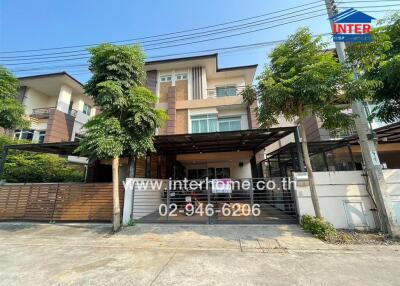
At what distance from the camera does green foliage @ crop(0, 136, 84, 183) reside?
10359 millimetres

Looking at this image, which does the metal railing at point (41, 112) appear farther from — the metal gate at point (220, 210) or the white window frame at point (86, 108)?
the metal gate at point (220, 210)

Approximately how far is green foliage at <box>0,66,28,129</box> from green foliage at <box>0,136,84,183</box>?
2.82 meters

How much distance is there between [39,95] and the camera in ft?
55.5

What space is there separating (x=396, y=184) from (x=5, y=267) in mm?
10186

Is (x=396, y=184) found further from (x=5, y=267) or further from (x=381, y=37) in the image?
(x=5, y=267)

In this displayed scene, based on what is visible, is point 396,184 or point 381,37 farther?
point 396,184

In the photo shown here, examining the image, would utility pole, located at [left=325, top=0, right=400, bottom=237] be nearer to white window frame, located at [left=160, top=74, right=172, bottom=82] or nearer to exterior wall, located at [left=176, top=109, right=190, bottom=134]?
exterior wall, located at [left=176, top=109, right=190, bottom=134]

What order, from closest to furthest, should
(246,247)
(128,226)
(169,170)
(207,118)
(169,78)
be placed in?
(246,247) → (128,226) → (169,170) → (207,118) → (169,78)

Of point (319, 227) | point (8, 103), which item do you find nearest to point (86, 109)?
point (8, 103)

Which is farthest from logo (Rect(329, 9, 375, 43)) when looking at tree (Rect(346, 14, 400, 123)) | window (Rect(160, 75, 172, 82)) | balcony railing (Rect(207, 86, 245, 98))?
window (Rect(160, 75, 172, 82))

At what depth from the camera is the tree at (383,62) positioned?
15.9 ft

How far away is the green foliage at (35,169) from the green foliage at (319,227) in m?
12.8

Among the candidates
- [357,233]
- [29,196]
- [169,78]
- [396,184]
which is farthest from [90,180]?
[396,184]

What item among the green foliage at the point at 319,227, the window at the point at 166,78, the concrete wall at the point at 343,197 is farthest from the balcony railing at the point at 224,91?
the green foliage at the point at 319,227
